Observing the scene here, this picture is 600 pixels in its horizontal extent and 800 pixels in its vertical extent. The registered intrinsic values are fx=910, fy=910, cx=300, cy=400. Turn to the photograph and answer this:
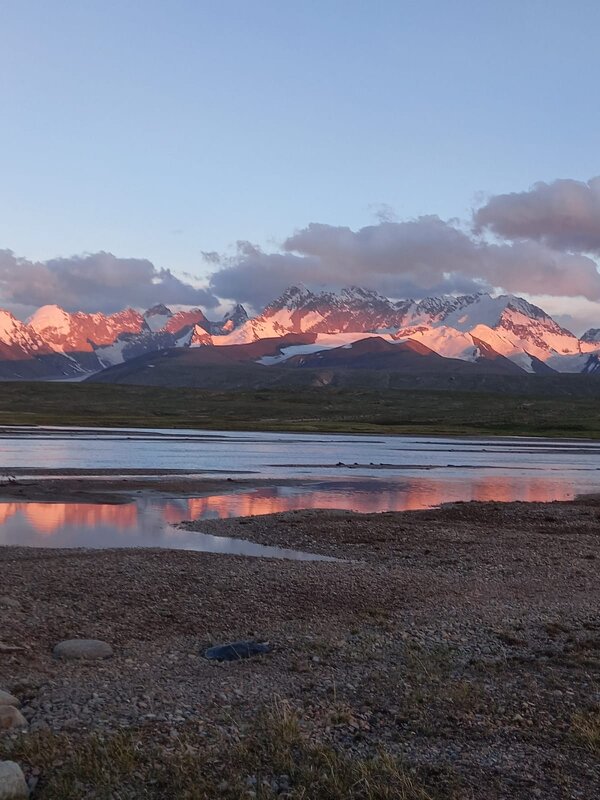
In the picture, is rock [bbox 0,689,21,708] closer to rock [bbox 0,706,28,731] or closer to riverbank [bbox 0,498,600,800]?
riverbank [bbox 0,498,600,800]

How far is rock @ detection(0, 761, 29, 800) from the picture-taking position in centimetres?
1102

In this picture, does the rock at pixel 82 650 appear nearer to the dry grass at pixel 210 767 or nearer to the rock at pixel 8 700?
the rock at pixel 8 700

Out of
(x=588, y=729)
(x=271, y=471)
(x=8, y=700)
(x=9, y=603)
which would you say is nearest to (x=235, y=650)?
(x=8, y=700)

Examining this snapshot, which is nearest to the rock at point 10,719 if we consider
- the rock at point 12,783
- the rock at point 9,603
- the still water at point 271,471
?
the rock at point 12,783

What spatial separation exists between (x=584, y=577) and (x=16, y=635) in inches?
671

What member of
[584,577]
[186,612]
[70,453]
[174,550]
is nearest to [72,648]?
[186,612]

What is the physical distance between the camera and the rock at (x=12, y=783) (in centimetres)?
1102

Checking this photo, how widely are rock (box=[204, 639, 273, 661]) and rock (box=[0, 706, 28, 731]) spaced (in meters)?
4.59

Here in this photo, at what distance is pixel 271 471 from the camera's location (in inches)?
Answer: 2650

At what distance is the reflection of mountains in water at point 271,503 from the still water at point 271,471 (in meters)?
0.06

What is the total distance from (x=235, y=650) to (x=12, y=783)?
267 inches

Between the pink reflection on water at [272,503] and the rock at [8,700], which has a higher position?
the rock at [8,700]

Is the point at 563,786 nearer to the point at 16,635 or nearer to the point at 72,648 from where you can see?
the point at 72,648

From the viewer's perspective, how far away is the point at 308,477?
6322cm
